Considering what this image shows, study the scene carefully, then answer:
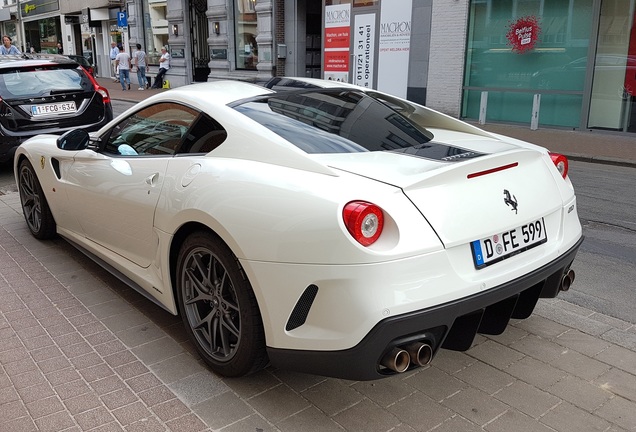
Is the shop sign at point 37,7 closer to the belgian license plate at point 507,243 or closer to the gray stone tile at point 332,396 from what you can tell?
the gray stone tile at point 332,396

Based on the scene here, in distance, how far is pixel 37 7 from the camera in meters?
40.9

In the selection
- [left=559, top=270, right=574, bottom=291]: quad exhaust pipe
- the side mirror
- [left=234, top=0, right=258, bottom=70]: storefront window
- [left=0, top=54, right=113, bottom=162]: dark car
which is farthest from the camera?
[left=234, top=0, right=258, bottom=70]: storefront window

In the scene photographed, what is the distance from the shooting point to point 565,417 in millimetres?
2699

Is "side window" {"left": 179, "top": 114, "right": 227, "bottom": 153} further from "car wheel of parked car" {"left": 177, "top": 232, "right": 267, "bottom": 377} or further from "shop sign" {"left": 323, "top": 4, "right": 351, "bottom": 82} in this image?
"shop sign" {"left": 323, "top": 4, "right": 351, "bottom": 82}

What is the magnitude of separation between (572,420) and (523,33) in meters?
13.0

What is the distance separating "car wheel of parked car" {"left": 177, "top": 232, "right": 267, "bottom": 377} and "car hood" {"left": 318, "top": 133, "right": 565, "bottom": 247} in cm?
71

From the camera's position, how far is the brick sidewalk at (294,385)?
8.85 ft

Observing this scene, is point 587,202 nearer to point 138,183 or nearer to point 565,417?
point 565,417

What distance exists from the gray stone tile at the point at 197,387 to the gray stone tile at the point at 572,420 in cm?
157

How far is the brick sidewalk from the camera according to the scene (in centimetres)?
270

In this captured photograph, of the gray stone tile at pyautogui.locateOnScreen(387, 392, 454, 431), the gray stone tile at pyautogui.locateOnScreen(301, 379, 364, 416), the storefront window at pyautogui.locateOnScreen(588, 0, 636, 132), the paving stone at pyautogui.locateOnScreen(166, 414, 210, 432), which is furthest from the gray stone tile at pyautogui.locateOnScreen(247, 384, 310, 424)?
the storefront window at pyautogui.locateOnScreen(588, 0, 636, 132)

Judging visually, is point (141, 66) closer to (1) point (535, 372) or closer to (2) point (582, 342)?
(2) point (582, 342)

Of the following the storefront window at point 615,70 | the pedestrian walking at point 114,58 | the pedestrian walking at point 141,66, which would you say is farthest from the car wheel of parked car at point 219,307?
the pedestrian walking at point 114,58

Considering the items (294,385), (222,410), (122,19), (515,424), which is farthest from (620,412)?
(122,19)
